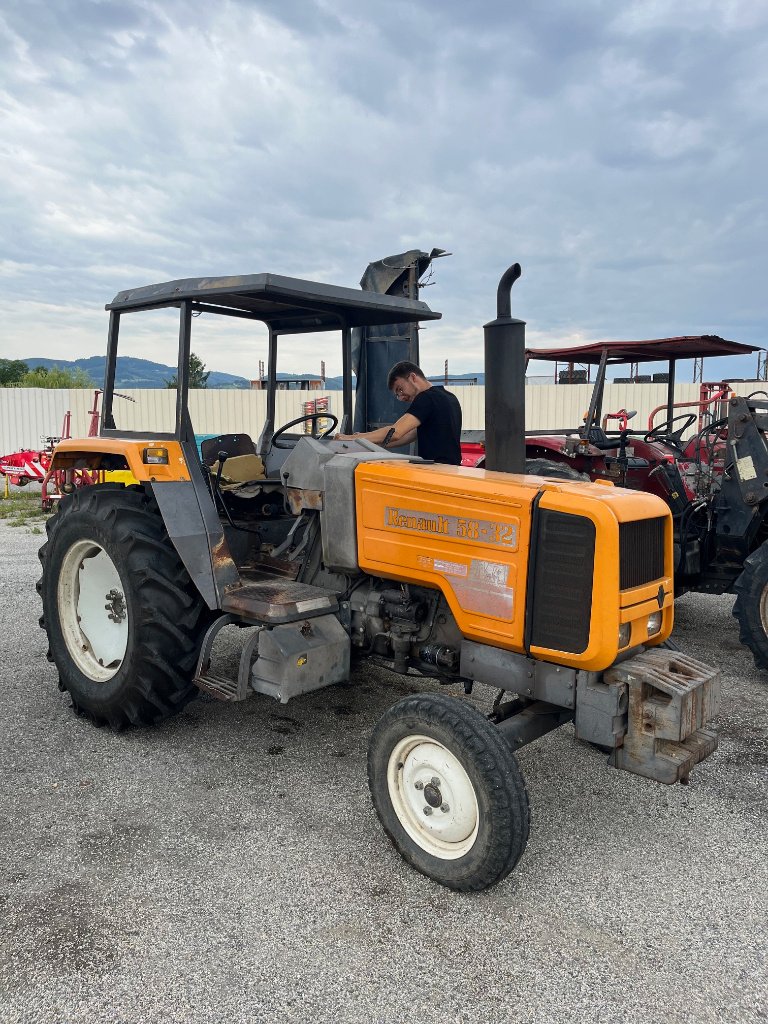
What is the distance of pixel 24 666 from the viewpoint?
4949 mm

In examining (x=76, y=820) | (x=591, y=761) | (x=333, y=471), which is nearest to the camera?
(x=76, y=820)

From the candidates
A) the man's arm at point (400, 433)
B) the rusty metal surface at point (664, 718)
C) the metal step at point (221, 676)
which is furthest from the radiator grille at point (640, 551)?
the metal step at point (221, 676)

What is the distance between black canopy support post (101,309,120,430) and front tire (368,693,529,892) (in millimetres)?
2492

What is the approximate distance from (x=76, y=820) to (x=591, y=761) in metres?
2.23

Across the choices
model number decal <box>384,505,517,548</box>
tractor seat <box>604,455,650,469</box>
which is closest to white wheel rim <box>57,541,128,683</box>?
model number decal <box>384,505,517,548</box>

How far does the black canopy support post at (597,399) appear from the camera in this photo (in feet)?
22.6

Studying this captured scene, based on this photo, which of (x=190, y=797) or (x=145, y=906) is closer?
(x=145, y=906)

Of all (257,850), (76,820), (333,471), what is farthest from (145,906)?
(333,471)

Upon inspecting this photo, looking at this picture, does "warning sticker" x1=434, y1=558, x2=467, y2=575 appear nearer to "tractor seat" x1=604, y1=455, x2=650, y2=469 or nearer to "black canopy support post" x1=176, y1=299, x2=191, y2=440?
"black canopy support post" x1=176, y1=299, x2=191, y2=440

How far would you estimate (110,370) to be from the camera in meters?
4.34

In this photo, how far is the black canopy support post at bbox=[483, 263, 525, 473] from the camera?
9.46 feet

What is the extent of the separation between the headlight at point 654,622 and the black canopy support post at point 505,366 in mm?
861

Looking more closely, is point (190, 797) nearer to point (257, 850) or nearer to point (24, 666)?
point (257, 850)

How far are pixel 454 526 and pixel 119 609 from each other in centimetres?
194
